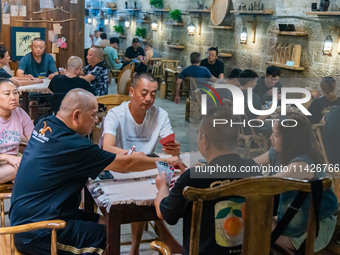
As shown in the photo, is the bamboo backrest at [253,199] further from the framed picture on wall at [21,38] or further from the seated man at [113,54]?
the seated man at [113,54]

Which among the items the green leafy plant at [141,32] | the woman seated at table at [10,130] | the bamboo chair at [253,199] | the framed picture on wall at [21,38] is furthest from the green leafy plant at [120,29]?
→ the bamboo chair at [253,199]

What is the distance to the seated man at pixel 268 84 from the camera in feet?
22.0

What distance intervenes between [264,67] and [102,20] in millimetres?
11435

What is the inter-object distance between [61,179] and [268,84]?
16.4 feet

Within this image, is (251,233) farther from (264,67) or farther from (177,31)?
(177,31)

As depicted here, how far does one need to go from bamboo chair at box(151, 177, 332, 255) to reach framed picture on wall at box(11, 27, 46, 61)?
740 centimetres

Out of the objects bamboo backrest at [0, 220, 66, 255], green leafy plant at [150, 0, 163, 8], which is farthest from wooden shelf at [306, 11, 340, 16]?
green leafy plant at [150, 0, 163, 8]

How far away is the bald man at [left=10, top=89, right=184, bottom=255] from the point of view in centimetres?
241

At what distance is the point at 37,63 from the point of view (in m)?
7.06

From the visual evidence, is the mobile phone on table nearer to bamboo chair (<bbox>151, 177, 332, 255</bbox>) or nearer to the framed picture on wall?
bamboo chair (<bbox>151, 177, 332, 255</bbox>)

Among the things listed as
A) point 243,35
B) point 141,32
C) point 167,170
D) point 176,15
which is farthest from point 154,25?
point 167,170

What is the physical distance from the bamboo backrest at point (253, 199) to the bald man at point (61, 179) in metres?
0.80

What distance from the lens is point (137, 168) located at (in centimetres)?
290

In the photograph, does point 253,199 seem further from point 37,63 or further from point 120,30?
point 120,30
